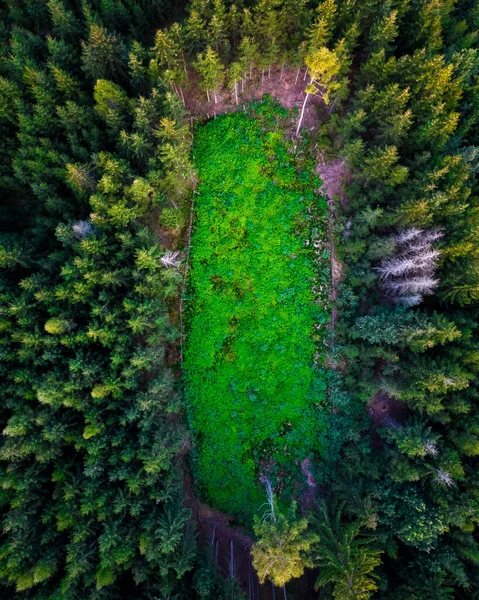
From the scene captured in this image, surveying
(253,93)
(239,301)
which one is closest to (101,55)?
(253,93)

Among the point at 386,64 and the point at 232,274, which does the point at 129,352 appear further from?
the point at 386,64

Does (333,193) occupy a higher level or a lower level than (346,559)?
higher

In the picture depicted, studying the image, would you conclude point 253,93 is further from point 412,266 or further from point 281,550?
point 281,550

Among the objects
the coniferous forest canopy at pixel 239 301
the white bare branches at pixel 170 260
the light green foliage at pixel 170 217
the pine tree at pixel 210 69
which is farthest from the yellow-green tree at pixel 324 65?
the white bare branches at pixel 170 260

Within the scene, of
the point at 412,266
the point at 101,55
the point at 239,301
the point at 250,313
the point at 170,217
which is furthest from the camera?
the point at 239,301

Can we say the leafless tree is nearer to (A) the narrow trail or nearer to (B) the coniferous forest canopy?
(B) the coniferous forest canopy

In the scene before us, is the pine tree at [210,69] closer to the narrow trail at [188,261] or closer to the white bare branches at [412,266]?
the narrow trail at [188,261]
